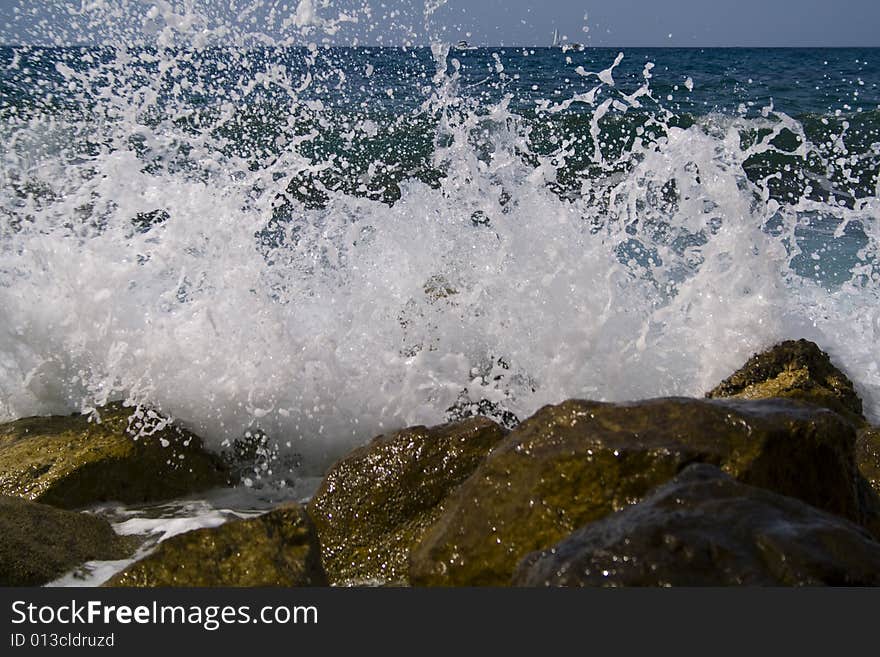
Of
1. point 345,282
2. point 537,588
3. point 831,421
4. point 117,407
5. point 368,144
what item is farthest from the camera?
point 368,144

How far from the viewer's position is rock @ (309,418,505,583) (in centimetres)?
281

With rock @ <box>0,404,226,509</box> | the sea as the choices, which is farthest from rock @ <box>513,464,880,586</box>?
rock @ <box>0,404,226,509</box>

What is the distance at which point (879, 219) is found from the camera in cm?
577

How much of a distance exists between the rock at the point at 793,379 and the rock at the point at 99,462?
246cm

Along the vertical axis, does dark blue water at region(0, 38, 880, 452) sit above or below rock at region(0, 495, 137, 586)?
above

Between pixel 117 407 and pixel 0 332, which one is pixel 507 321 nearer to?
pixel 117 407

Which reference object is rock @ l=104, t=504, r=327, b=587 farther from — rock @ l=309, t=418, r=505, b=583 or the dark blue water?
the dark blue water

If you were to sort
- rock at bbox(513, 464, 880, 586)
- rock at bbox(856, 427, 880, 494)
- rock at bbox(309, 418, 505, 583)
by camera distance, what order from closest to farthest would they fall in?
rock at bbox(513, 464, 880, 586) → rock at bbox(309, 418, 505, 583) → rock at bbox(856, 427, 880, 494)

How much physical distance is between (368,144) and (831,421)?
11327 millimetres

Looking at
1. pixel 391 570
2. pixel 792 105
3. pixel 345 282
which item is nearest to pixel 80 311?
pixel 345 282

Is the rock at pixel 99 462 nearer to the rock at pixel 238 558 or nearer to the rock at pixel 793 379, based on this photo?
the rock at pixel 238 558

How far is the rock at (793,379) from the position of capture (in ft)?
12.7

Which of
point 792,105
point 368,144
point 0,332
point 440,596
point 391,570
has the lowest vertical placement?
point 391,570

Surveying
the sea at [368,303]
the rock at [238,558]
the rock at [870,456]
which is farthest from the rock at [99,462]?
the rock at [870,456]
